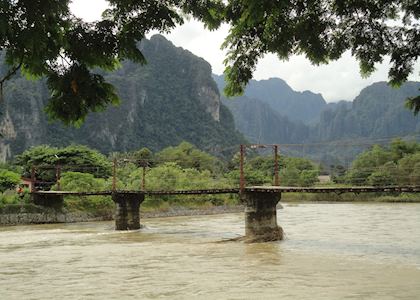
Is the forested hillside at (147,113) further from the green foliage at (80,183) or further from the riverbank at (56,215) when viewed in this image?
the riverbank at (56,215)

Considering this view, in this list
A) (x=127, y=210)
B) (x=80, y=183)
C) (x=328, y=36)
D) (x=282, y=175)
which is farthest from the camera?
(x=282, y=175)

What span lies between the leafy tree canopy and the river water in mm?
4026

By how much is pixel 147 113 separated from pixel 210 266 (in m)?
108

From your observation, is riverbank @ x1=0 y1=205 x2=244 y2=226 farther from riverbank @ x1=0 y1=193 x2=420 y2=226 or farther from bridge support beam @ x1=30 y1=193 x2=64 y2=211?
bridge support beam @ x1=30 y1=193 x2=64 y2=211

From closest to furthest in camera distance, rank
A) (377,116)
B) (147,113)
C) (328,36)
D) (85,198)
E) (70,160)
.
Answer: (328,36), (85,198), (70,160), (147,113), (377,116)

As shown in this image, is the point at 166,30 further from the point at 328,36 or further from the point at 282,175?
the point at 282,175

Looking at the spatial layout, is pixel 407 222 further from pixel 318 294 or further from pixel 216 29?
pixel 216 29

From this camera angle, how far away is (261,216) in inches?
667

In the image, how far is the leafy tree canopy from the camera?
149 inches

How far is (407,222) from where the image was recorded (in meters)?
24.7

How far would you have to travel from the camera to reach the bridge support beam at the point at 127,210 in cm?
2336

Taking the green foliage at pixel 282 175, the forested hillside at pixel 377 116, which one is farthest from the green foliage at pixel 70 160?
the forested hillside at pixel 377 116

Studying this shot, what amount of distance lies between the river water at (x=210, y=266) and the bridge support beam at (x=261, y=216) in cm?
68

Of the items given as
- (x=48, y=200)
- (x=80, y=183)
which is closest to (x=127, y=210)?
(x=48, y=200)
